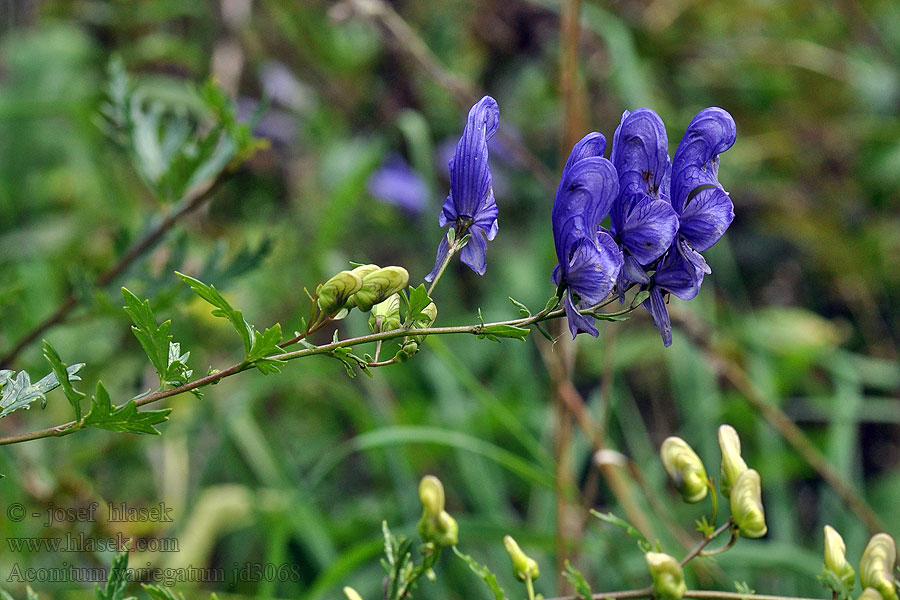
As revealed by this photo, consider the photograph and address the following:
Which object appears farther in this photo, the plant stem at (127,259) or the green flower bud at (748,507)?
the plant stem at (127,259)

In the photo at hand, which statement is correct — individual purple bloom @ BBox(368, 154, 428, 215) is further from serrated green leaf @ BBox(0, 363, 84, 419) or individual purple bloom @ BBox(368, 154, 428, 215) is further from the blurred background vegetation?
serrated green leaf @ BBox(0, 363, 84, 419)

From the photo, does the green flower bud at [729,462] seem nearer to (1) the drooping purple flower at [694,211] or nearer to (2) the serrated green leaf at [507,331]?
(1) the drooping purple flower at [694,211]

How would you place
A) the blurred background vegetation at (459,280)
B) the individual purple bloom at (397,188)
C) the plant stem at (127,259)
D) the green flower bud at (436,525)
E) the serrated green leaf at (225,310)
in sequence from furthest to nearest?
the individual purple bloom at (397,188), the blurred background vegetation at (459,280), the plant stem at (127,259), the green flower bud at (436,525), the serrated green leaf at (225,310)

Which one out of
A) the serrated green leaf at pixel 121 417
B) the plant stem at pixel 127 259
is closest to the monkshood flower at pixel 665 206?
the serrated green leaf at pixel 121 417

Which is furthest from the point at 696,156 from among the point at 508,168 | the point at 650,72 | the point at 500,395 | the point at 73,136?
the point at 73,136

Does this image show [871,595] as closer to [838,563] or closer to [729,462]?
[838,563]

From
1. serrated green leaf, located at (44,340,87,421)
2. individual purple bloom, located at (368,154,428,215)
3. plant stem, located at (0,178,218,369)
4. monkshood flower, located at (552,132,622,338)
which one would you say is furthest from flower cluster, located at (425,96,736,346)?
individual purple bloom, located at (368,154,428,215)

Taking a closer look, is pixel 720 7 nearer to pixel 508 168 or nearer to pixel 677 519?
pixel 508 168
